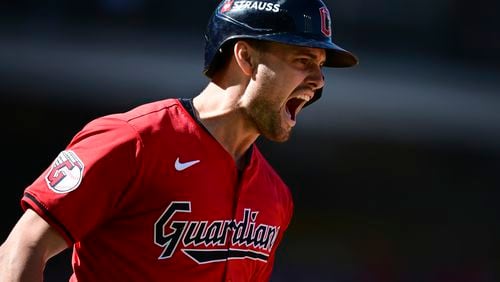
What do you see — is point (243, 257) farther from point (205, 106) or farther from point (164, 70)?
point (164, 70)

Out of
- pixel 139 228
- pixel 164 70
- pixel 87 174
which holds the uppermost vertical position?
pixel 87 174

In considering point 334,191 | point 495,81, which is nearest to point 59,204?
point 334,191

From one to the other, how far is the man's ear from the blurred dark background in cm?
528

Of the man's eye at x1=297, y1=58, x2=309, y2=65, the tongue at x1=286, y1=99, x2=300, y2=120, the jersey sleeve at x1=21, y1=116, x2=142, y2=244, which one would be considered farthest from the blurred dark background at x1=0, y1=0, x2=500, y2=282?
the jersey sleeve at x1=21, y1=116, x2=142, y2=244

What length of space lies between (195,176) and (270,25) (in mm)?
486

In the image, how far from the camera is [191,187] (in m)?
2.48

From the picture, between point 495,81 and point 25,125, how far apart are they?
437 cm

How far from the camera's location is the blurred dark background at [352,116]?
7.88m

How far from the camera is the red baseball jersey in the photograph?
2254 millimetres

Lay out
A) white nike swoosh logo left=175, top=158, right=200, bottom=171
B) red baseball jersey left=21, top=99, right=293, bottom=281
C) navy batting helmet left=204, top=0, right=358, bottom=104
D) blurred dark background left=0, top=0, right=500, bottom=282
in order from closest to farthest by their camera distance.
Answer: red baseball jersey left=21, top=99, right=293, bottom=281
white nike swoosh logo left=175, top=158, right=200, bottom=171
navy batting helmet left=204, top=0, right=358, bottom=104
blurred dark background left=0, top=0, right=500, bottom=282

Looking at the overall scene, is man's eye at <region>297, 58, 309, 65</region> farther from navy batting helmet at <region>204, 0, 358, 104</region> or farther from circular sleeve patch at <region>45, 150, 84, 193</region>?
circular sleeve patch at <region>45, 150, 84, 193</region>

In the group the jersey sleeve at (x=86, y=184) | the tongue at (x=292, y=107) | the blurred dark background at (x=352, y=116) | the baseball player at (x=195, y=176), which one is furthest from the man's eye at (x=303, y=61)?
the blurred dark background at (x=352, y=116)

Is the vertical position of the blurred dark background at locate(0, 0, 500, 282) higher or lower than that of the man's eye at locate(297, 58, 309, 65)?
lower

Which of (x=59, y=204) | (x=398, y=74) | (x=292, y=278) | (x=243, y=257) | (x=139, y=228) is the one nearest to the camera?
(x=59, y=204)
